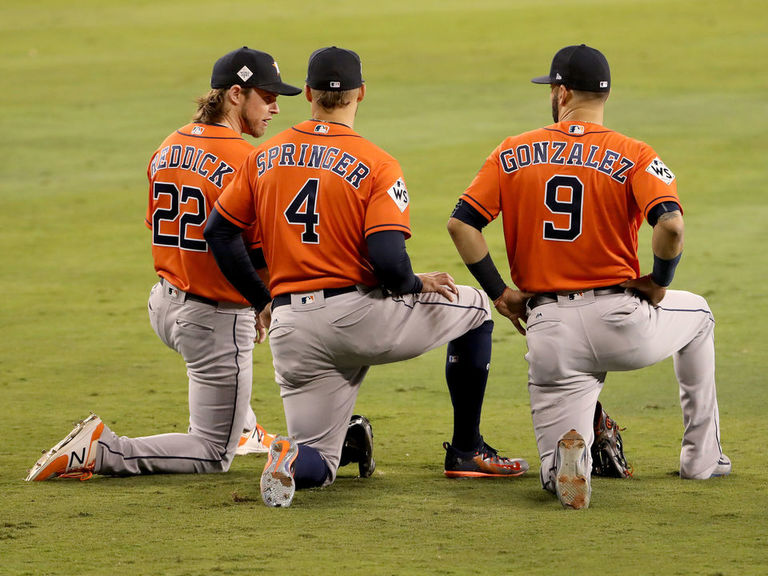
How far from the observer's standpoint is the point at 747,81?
19.5 m

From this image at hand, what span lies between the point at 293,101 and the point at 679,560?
15.8 meters

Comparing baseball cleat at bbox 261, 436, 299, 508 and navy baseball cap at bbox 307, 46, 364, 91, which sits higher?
navy baseball cap at bbox 307, 46, 364, 91

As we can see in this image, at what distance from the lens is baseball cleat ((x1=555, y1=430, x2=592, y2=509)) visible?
4594 mm

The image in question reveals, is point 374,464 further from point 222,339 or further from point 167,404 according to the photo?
point 167,404

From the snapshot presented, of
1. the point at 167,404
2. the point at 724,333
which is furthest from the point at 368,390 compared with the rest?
the point at 724,333

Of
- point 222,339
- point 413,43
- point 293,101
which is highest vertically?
point 413,43

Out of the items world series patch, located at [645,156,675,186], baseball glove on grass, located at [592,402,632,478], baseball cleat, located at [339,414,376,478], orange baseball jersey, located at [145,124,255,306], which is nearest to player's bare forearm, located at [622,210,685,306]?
world series patch, located at [645,156,675,186]

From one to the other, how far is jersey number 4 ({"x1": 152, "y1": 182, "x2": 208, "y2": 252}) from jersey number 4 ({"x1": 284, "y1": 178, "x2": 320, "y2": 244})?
657mm

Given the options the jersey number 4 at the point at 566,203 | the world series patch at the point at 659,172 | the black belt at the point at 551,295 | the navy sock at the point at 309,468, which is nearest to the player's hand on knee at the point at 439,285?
the black belt at the point at 551,295

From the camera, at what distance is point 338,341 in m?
4.91

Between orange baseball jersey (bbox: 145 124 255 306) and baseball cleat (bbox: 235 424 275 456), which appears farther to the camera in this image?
baseball cleat (bbox: 235 424 275 456)

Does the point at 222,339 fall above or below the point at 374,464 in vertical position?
above

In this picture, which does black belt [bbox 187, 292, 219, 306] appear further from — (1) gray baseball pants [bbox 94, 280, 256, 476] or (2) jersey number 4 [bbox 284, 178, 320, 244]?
(2) jersey number 4 [bbox 284, 178, 320, 244]

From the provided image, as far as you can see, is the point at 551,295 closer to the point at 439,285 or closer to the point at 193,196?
the point at 439,285
